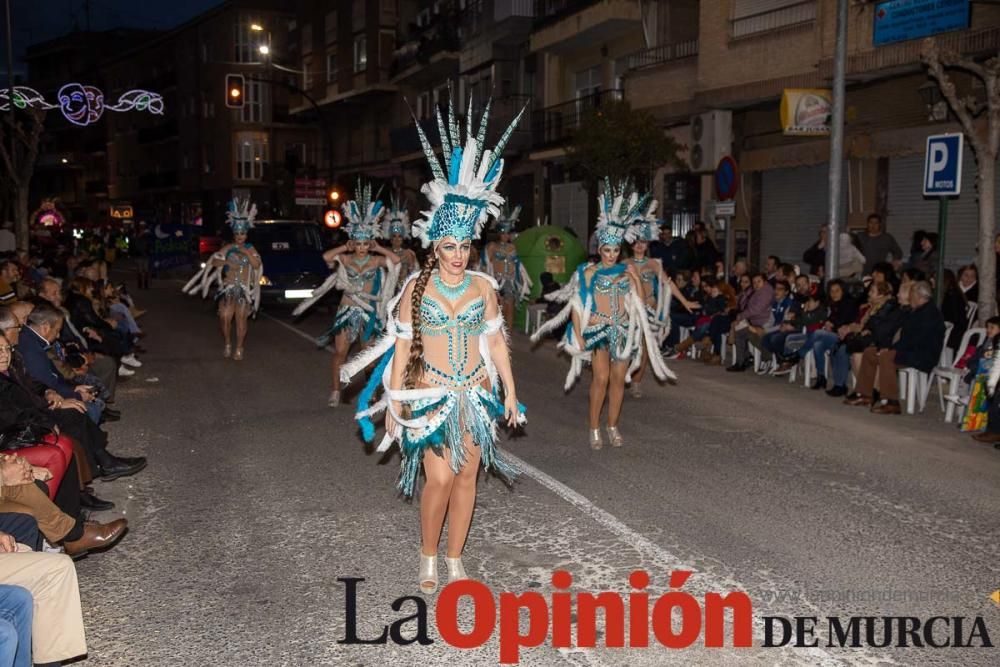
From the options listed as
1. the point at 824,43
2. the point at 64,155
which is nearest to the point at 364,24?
the point at 824,43

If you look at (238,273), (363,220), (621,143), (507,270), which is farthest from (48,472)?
(621,143)

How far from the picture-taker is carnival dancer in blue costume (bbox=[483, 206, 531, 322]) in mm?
18453

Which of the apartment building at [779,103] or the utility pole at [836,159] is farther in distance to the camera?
the apartment building at [779,103]

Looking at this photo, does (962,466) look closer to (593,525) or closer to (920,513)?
(920,513)

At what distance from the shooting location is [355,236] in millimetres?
11438

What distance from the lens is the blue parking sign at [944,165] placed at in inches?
465

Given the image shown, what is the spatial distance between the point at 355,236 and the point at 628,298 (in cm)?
397

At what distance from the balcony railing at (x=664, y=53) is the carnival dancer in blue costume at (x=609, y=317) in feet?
50.5

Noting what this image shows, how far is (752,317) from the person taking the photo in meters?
14.1

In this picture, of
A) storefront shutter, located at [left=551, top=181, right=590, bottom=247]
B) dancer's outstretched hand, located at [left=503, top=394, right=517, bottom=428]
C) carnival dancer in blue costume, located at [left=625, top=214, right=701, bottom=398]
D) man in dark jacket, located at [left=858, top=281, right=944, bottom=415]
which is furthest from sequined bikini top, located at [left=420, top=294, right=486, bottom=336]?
storefront shutter, located at [left=551, top=181, right=590, bottom=247]

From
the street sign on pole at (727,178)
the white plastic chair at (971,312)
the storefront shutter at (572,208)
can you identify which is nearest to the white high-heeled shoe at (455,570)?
the white plastic chair at (971,312)

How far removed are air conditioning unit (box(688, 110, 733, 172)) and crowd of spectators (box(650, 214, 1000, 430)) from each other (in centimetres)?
477

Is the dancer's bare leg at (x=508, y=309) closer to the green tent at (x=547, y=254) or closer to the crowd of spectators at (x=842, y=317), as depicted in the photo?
the green tent at (x=547, y=254)

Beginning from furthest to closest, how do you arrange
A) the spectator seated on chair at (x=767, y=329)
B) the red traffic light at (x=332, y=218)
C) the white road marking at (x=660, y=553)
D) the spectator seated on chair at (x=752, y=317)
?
the red traffic light at (x=332, y=218), the spectator seated on chair at (x=752, y=317), the spectator seated on chair at (x=767, y=329), the white road marking at (x=660, y=553)
